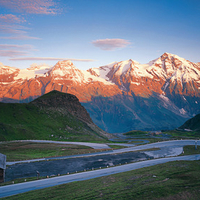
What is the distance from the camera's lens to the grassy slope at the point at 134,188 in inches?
1802

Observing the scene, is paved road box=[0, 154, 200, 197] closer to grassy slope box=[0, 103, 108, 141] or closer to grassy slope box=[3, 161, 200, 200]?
grassy slope box=[3, 161, 200, 200]

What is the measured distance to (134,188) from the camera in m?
49.6

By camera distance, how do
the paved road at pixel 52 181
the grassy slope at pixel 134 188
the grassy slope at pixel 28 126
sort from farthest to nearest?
the grassy slope at pixel 28 126, the paved road at pixel 52 181, the grassy slope at pixel 134 188

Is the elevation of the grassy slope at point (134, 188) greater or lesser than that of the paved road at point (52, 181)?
greater

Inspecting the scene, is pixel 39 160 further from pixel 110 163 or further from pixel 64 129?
pixel 64 129

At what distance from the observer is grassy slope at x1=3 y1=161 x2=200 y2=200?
150 ft

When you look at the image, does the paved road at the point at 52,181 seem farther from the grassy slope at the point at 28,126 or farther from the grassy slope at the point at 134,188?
the grassy slope at the point at 28,126

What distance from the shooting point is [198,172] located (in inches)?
2377

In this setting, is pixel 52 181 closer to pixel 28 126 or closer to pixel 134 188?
pixel 134 188

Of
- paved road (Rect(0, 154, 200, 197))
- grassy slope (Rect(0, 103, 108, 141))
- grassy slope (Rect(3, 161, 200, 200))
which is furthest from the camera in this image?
grassy slope (Rect(0, 103, 108, 141))

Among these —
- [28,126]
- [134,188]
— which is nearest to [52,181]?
[134,188]

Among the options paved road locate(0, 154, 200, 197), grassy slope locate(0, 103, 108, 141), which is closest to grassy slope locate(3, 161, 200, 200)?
paved road locate(0, 154, 200, 197)

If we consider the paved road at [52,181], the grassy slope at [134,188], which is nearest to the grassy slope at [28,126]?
the paved road at [52,181]

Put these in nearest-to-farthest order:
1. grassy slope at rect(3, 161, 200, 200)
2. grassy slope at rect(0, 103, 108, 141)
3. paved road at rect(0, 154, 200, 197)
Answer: grassy slope at rect(3, 161, 200, 200) → paved road at rect(0, 154, 200, 197) → grassy slope at rect(0, 103, 108, 141)
